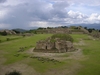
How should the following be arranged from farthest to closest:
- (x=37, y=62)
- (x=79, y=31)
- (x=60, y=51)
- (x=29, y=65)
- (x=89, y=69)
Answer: (x=79, y=31) → (x=60, y=51) → (x=37, y=62) → (x=29, y=65) → (x=89, y=69)

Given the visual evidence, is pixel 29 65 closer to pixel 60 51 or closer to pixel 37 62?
pixel 37 62

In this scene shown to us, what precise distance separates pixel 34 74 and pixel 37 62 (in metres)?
5.18

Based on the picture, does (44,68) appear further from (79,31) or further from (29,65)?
(79,31)

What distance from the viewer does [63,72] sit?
1803cm

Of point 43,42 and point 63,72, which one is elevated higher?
point 43,42

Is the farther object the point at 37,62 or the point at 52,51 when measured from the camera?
the point at 52,51

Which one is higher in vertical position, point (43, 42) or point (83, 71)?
point (43, 42)

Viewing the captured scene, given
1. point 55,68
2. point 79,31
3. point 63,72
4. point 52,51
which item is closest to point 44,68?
point 55,68

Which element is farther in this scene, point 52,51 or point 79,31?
point 79,31

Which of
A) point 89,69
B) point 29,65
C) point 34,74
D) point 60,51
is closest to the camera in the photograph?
point 34,74

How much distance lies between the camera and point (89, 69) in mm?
19016

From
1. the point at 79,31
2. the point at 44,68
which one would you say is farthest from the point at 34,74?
the point at 79,31

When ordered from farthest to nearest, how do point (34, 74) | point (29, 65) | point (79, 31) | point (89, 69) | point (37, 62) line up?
point (79, 31) → point (37, 62) → point (29, 65) → point (89, 69) → point (34, 74)

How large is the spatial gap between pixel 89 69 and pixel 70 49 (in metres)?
12.8
